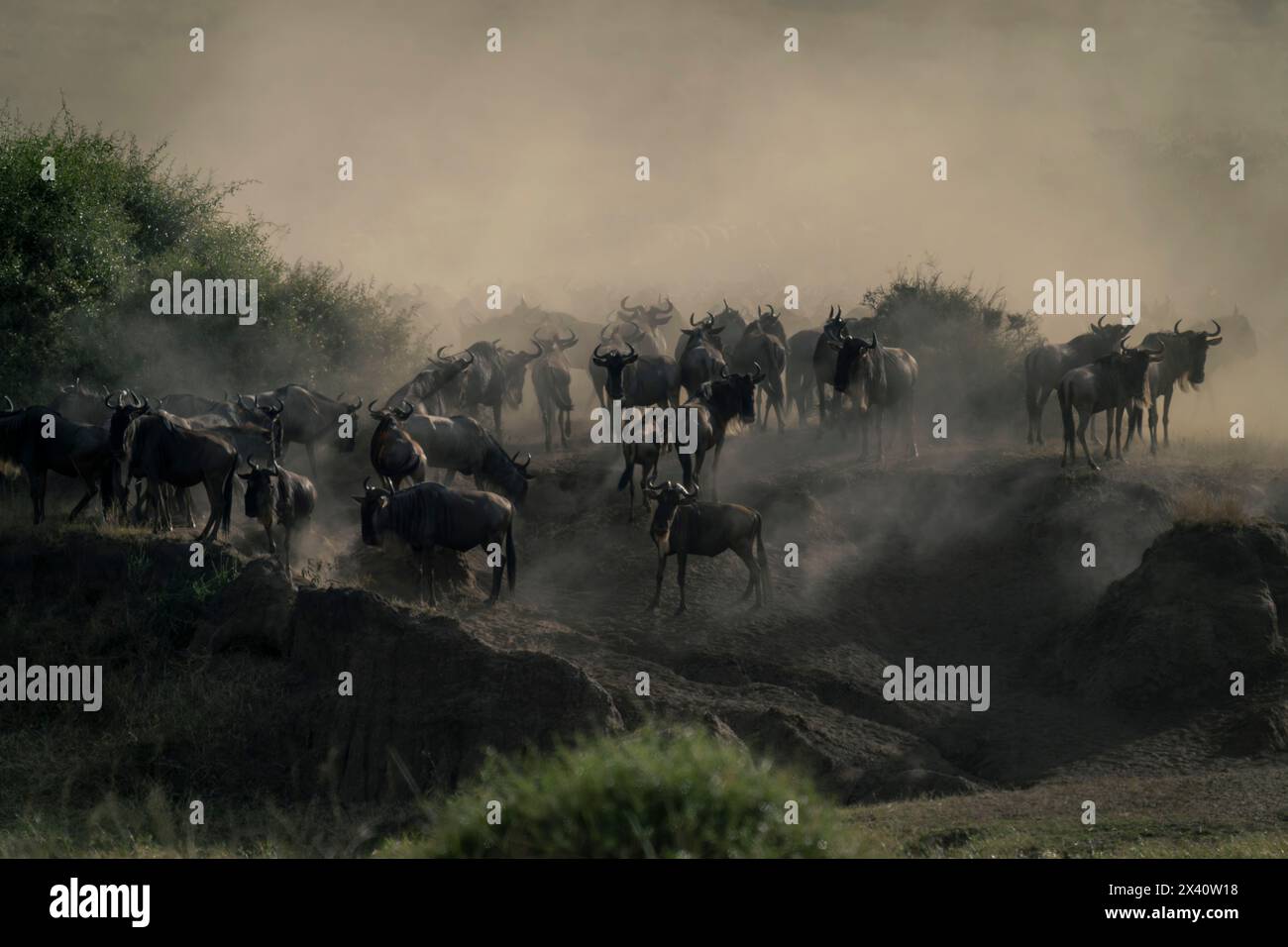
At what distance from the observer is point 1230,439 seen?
30719mm

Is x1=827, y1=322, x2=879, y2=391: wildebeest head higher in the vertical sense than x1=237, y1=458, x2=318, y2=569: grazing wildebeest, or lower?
higher

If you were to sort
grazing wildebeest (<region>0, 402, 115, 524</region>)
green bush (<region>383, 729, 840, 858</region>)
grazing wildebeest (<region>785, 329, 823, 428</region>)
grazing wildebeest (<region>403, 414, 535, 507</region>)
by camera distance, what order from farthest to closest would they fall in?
1. grazing wildebeest (<region>785, 329, 823, 428</region>)
2. grazing wildebeest (<region>403, 414, 535, 507</region>)
3. grazing wildebeest (<region>0, 402, 115, 524</region>)
4. green bush (<region>383, 729, 840, 858</region>)

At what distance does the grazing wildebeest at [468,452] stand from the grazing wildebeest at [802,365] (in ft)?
32.9

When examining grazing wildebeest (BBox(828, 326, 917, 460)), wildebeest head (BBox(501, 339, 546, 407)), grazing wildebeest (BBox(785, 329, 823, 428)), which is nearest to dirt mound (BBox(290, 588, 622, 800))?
grazing wildebeest (BBox(828, 326, 917, 460))

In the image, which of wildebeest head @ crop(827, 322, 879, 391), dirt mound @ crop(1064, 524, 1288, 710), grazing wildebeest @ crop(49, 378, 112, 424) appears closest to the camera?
dirt mound @ crop(1064, 524, 1288, 710)

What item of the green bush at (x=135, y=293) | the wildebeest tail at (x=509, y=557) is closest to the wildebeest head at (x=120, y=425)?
the wildebeest tail at (x=509, y=557)

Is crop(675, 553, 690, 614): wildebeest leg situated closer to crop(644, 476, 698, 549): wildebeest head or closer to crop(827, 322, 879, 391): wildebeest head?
crop(644, 476, 698, 549): wildebeest head

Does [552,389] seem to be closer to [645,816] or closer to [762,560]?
[762,560]

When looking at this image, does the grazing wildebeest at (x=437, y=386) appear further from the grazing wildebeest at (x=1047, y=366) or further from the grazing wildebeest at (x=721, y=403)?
the grazing wildebeest at (x=1047, y=366)

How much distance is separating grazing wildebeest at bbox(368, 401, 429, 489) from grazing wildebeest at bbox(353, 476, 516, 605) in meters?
2.34

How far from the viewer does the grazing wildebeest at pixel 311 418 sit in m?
26.0

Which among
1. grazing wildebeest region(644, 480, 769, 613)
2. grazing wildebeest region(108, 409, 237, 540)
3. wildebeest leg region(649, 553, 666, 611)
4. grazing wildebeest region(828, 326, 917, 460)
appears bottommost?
wildebeest leg region(649, 553, 666, 611)

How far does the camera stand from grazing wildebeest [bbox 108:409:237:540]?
21.4 m
